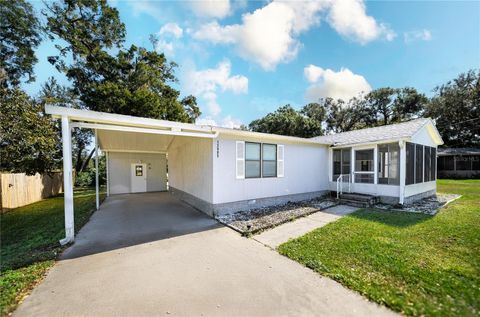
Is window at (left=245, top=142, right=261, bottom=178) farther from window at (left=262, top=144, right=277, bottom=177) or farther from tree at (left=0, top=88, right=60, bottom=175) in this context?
tree at (left=0, top=88, right=60, bottom=175)

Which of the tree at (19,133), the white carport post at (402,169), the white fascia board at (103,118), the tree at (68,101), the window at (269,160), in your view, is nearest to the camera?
the white fascia board at (103,118)

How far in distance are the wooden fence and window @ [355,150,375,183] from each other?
54.2ft

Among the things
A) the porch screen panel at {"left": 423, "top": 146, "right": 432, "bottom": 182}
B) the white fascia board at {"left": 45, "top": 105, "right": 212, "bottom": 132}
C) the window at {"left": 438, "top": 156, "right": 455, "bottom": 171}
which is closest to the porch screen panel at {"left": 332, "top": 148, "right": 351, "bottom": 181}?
the porch screen panel at {"left": 423, "top": 146, "right": 432, "bottom": 182}

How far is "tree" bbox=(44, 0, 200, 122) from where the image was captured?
42.6 ft

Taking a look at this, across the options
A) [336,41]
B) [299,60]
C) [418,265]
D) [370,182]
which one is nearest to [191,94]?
[299,60]

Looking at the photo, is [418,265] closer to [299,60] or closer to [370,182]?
[370,182]

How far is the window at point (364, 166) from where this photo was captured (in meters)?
9.43

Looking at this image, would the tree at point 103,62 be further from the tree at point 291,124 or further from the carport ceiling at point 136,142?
the tree at point 291,124

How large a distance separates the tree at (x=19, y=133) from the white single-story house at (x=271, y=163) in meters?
2.26

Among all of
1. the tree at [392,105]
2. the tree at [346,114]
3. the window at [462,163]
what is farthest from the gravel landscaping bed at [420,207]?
the tree at [392,105]

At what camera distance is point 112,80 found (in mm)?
15109

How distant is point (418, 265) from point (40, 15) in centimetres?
1979

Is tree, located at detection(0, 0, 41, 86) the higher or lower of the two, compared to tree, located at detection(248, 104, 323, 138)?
higher

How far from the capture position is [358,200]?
8.88 meters
